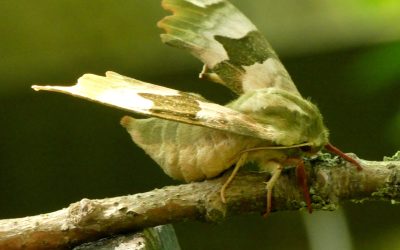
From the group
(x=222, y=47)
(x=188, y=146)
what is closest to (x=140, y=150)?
(x=222, y=47)

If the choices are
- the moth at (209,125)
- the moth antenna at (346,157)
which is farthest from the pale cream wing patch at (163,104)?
the moth antenna at (346,157)

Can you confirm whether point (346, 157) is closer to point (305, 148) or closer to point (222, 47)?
point (305, 148)

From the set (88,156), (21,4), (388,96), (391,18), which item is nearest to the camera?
(391,18)

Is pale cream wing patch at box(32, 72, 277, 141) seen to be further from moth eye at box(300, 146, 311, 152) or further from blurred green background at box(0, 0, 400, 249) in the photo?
blurred green background at box(0, 0, 400, 249)

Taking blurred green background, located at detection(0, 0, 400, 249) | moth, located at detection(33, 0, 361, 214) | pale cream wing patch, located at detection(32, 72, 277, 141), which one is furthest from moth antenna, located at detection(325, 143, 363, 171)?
blurred green background, located at detection(0, 0, 400, 249)

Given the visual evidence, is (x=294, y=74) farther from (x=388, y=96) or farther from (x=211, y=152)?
A: (x=211, y=152)

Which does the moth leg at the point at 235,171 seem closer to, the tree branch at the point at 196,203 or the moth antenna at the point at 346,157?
the tree branch at the point at 196,203

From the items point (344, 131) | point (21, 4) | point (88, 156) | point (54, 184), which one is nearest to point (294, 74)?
point (344, 131)
